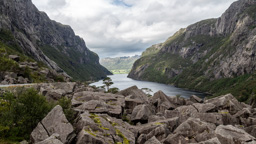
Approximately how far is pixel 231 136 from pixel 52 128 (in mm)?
22899

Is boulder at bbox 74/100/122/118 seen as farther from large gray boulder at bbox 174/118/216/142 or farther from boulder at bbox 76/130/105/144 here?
large gray boulder at bbox 174/118/216/142

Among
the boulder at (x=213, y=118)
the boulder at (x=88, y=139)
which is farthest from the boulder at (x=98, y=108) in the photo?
the boulder at (x=213, y=118)

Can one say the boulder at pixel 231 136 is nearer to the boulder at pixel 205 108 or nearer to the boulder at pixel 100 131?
the boulder at pixel 100 131

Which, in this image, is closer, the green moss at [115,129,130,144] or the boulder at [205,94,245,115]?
the green moss at [115,129,130,144]

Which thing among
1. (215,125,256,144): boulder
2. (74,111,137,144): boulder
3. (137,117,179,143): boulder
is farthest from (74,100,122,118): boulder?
(215,125,256,144): boulder

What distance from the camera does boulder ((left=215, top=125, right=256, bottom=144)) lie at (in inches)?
841

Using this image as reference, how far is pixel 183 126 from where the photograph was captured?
1029 inches

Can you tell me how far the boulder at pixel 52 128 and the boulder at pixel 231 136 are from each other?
1980cm

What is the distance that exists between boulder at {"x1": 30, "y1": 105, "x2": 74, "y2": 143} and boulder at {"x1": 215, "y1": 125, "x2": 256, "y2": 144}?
779 inches

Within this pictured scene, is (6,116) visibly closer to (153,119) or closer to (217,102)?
(153,119)

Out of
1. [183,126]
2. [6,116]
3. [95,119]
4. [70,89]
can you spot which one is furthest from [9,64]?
[183,126]

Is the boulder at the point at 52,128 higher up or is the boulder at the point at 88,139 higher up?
the boulder at the point at 52,128

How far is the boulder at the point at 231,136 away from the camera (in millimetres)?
21359

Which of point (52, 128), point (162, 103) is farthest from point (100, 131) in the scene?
point (162, 103)
